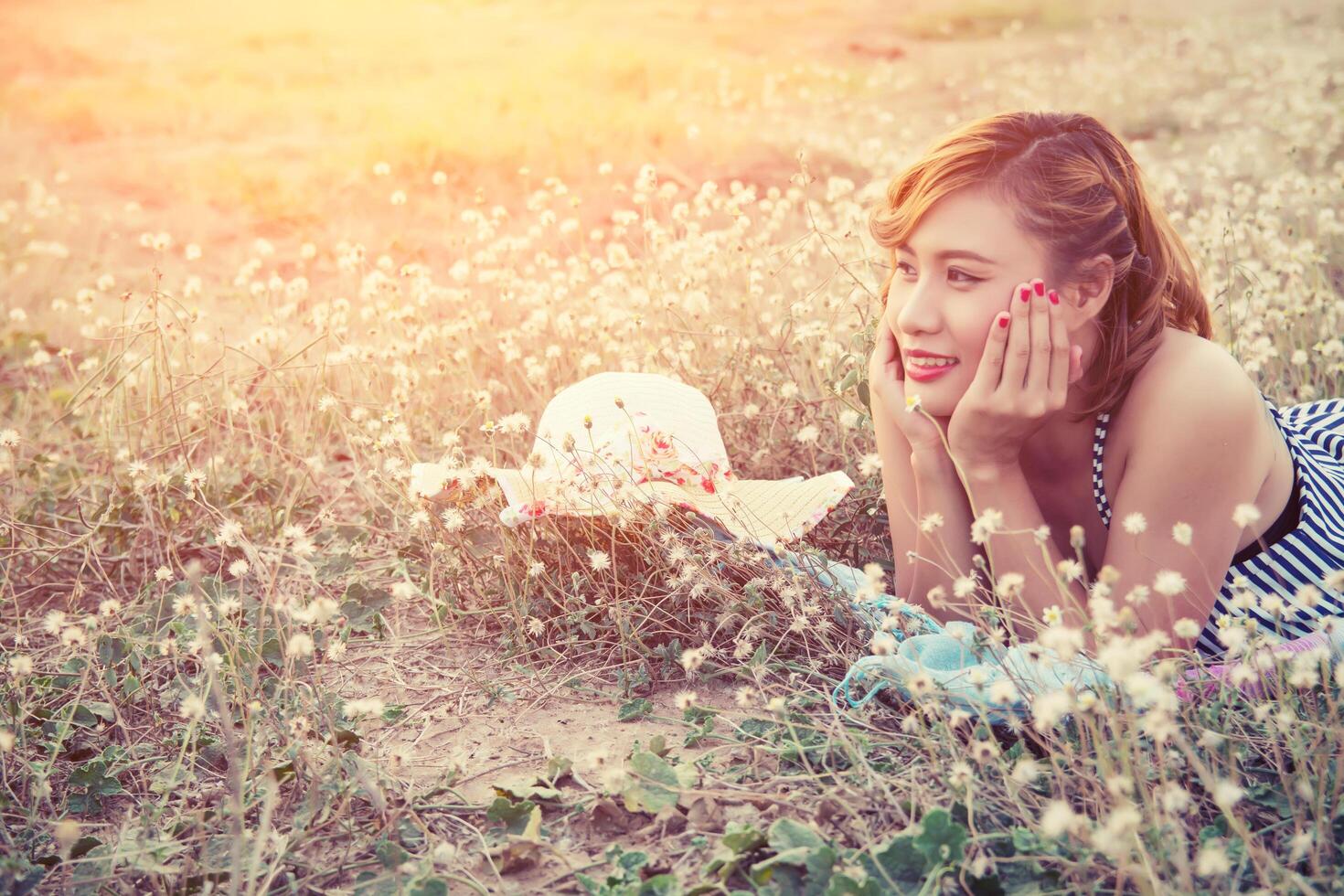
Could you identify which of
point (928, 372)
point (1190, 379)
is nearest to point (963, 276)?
point (928, 372)

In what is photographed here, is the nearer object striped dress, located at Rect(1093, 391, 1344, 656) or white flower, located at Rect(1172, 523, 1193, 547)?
white flower, located at Rect(1172, 523, 1193, 547)

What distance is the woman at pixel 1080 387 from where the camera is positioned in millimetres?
2281

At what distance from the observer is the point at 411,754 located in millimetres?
2410

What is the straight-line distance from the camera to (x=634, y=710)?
249 cm

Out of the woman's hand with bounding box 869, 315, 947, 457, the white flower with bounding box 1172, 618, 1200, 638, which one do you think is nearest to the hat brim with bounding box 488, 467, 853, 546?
the woman's hand with bounding box 869, 315, 947, 457

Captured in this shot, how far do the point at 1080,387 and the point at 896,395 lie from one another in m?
0.42

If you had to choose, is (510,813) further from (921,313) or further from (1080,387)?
(1080,387)

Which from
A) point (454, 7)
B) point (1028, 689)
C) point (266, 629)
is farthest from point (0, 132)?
point (1028, 689)

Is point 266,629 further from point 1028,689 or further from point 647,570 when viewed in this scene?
point 1028,689

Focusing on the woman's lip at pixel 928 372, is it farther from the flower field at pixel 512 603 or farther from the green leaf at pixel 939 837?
the green leaf at pixel 939 837

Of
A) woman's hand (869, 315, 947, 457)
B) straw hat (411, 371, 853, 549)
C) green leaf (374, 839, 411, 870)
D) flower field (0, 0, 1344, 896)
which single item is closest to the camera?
flower field (0, 0, 1344, 896)

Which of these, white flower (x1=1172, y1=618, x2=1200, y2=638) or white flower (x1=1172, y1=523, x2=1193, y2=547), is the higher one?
white flower (x1=1172, y1=523, x2=1193, y2=547)

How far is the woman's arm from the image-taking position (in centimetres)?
262

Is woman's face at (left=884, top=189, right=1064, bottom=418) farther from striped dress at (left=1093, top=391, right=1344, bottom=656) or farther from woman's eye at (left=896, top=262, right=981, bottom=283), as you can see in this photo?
striped dress at (left=1093, top=391, right=1344, bottom=656)
